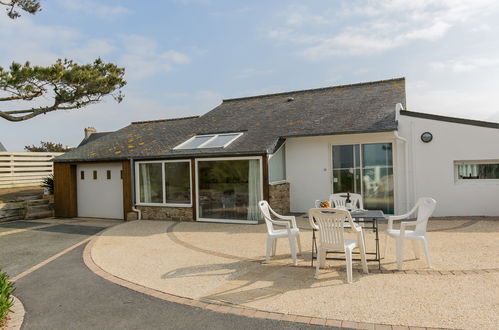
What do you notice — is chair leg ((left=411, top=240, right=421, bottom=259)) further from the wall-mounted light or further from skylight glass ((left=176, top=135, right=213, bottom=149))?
skylight glass ((left=176, top=135, right=213, bottom=149))

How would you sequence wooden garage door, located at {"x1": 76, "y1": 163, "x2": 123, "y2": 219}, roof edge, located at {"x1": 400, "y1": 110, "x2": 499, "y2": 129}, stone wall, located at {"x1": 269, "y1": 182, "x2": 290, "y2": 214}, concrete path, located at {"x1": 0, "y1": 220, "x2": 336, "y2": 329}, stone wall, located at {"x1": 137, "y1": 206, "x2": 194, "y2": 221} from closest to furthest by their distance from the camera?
concrete path, located at {"x1": 0, "y1": 220, "x2": 336, "y2": 329}
roof edge, located at {"x1": 400, "y1": 110, "x2": 499, "y2": 129}
stone wall, located at {"x1": 269, "y1": 182, "x2": 290, "y2": 214}
stone wall, located at {"x1": 137, "y1": 206, "x2": 194, "y2": 221}
wooden garage door, located at {"x1": 76, "y1": 163, "x2": 123, "y2": 219}

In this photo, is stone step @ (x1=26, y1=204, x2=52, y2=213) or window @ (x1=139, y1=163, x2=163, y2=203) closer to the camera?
window @ (x1=139, y1=163, x2=163, y2=203)

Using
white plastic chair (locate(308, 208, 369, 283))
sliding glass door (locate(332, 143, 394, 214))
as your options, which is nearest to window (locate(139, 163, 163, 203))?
sliding glass door (locate(332, 143, 394, 214))

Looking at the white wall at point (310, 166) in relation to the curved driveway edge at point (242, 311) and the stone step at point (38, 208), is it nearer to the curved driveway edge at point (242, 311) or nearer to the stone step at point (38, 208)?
the curved driveway edge at point (242, 311)

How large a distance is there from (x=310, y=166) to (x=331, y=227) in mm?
7018

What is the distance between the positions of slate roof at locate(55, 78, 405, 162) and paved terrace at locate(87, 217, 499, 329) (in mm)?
3811

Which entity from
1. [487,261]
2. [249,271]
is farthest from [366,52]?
[249,271]

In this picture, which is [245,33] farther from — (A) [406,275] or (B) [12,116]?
(B) [12,116]

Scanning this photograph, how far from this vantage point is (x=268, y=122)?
13828mm

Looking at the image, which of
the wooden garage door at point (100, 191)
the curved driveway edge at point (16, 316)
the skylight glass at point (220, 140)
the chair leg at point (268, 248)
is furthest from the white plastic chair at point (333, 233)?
the wooden garage door at point (100, 191)

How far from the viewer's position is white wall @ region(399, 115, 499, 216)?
1054 cm

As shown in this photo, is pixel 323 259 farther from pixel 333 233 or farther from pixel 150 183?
pixel 150 183

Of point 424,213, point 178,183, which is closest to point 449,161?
point 424,213

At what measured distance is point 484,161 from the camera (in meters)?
10.7
